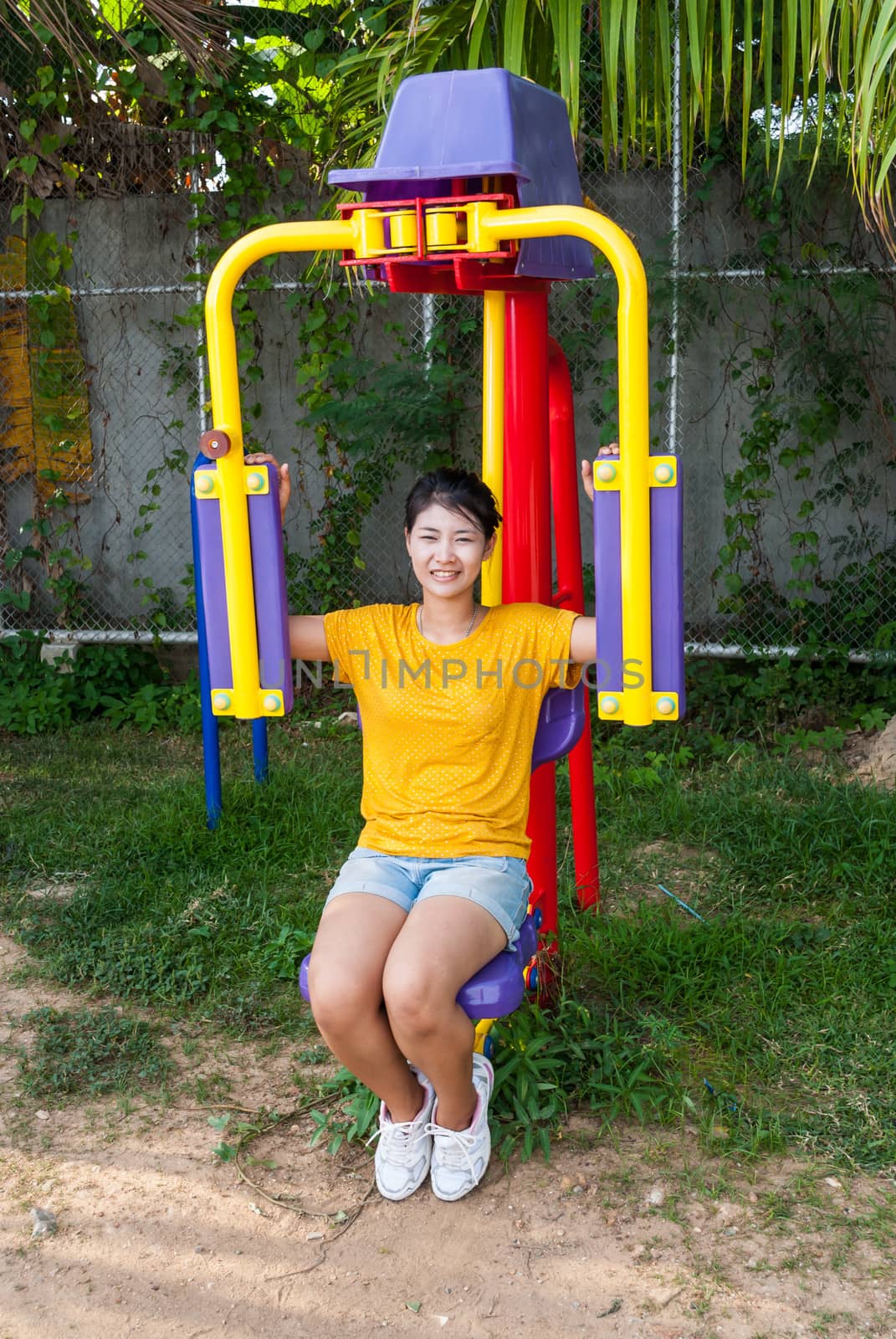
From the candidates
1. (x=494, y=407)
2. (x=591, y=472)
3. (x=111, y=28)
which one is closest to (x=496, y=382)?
(x=494, y=407)

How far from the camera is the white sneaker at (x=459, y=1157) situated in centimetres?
233

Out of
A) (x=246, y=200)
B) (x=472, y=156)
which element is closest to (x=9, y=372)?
(x=246, y=200)

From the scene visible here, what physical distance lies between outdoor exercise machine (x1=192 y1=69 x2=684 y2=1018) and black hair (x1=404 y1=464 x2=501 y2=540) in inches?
7.7

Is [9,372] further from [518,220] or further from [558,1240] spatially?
[558,1240]

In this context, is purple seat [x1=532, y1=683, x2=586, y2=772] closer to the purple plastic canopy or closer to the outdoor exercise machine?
the outdoor exercise machine

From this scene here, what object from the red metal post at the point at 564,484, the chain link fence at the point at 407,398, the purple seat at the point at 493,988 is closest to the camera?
the purple seat at the point at 493,988

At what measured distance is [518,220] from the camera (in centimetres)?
216

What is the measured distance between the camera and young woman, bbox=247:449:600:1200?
7.39 feet

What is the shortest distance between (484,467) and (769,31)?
1.30m

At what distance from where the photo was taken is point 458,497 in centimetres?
238

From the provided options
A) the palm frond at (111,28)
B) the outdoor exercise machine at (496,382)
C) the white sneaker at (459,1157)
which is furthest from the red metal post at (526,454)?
the palm frond at (111,28)

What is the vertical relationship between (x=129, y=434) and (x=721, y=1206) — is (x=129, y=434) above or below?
above

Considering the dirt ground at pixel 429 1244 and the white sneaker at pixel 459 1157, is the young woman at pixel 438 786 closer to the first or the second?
the white sneaker at pixel 459 1157

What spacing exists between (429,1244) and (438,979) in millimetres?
510
